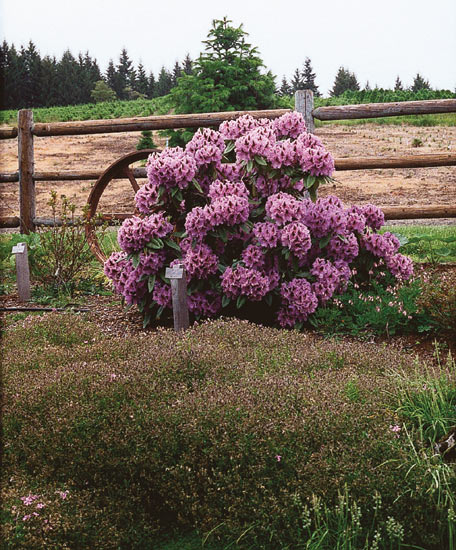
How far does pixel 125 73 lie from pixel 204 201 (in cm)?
5643

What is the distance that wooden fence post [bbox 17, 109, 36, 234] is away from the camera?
9281 millimetres

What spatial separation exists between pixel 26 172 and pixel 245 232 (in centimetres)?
507

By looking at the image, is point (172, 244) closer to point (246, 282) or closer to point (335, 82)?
point (246, 282)

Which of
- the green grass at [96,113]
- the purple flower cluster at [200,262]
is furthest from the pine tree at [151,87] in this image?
the purple flower cluster at [200,262]

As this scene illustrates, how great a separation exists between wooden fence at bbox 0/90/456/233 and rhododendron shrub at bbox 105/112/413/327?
89.1 inches

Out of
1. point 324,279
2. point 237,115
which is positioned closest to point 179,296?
point 324,279

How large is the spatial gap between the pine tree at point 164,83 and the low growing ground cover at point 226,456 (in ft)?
170

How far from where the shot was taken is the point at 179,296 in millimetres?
5020

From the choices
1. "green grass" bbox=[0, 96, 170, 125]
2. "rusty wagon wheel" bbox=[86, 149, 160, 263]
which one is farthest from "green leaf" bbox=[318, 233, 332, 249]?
"green grass" bbox=[0, 96, 170, 125]

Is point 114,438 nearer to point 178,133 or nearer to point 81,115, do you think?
point 178,133

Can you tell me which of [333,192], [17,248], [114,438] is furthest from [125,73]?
[114,438]

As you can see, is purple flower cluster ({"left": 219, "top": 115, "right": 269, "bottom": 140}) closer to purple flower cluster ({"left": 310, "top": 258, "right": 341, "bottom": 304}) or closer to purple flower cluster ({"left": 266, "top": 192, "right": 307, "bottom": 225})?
purple flower cluster ({"left": 266, "top": 192, "right": 307, "bottom": 225})

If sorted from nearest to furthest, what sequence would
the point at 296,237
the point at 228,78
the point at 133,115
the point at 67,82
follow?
the point at 296,237 → the point at 228,78 → the point at 133,115 → the point at 67,82

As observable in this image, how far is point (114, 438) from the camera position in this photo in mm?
2754
